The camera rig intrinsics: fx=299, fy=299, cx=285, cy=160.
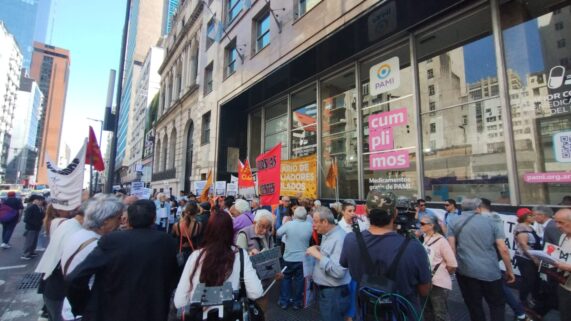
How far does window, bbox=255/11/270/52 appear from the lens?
46.8 ft

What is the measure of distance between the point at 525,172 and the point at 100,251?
8.40 metres

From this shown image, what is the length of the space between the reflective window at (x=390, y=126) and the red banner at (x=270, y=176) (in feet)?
14.8

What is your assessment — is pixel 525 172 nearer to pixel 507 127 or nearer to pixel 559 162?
pixel 559 162

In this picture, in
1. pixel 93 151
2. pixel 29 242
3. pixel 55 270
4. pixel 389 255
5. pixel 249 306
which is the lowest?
pixel 29 242

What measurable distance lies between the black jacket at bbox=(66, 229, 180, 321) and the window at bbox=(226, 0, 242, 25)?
1716 cm

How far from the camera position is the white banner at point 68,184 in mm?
4352

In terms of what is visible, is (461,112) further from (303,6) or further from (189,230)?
(189,230)

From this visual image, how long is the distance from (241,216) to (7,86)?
106 metres

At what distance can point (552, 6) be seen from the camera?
7133 mm

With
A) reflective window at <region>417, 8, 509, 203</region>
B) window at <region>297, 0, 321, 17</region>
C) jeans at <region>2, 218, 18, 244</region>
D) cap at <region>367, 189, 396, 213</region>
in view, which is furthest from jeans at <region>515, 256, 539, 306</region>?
jeans at <region>2, 218, 18, 244</region>

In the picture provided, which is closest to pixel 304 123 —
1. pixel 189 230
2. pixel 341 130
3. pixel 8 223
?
pixel 341 130

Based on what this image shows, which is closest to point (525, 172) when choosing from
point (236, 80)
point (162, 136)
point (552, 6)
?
point (552, 6)

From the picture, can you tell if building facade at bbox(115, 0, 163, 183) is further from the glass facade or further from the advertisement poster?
the advertisement poster

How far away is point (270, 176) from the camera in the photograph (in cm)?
682
